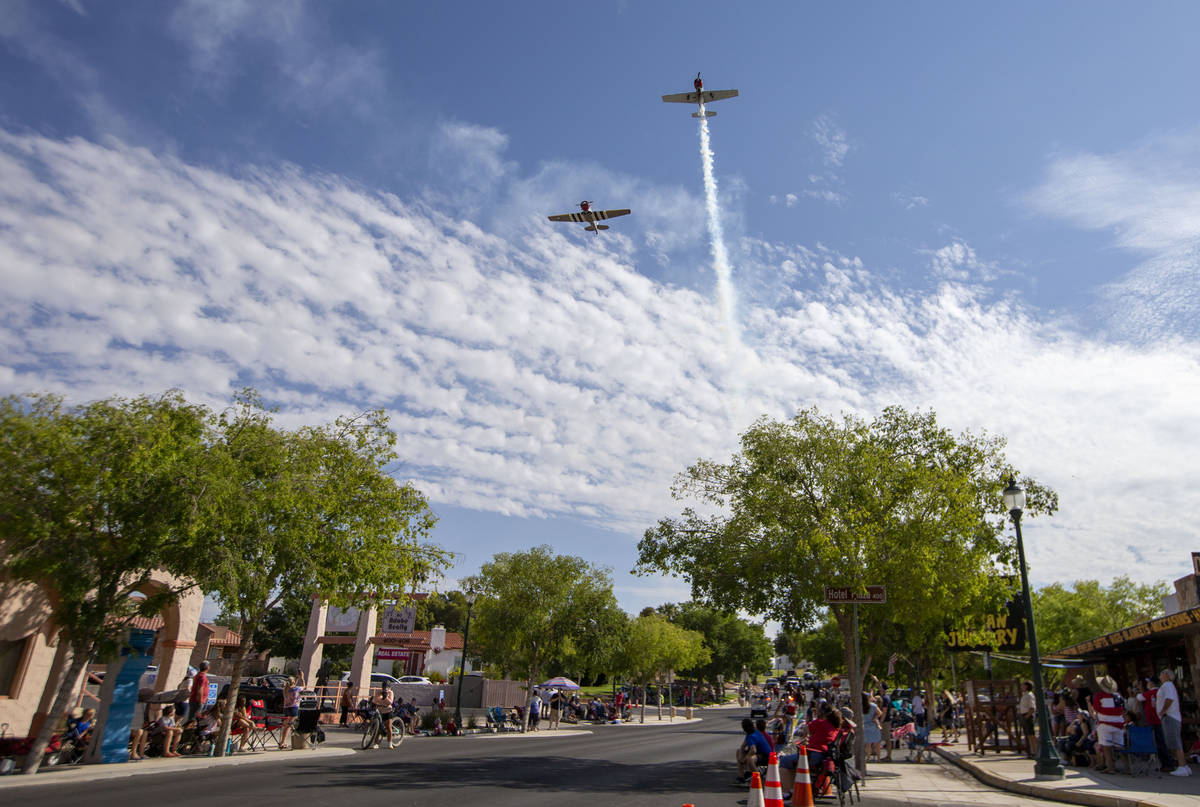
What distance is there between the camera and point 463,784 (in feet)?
43.1

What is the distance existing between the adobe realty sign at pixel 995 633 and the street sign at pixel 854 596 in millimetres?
10497

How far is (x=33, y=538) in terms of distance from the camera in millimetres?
13633

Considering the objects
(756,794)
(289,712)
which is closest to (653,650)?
(289,712)

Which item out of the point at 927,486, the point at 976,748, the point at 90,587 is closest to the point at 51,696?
the point at 90,587

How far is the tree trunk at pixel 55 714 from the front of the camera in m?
13.5

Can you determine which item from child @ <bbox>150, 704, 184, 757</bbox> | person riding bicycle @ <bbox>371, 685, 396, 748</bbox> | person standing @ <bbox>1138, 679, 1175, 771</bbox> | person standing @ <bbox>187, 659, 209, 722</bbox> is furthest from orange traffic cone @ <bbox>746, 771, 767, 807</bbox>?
person riding bicycle @ <bbox>371, 685, 396, 748</bbox>

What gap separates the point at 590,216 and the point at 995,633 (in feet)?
80.7

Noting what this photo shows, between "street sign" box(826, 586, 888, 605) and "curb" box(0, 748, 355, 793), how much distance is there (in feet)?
42.2

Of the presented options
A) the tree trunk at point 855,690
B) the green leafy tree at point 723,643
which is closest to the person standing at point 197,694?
the tree trunk at point 855,690

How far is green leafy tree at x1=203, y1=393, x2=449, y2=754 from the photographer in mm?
16109

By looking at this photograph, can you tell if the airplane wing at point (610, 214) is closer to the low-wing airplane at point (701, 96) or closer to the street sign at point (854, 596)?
the low-wing airplane at point (701, 96)

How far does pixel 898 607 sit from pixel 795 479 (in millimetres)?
3989

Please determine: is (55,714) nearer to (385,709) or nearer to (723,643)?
(385,709)

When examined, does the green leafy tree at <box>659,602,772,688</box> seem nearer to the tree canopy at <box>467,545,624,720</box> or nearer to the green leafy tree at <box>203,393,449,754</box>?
the tree canopy at <box>467,545,624,720</box>
